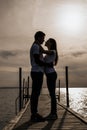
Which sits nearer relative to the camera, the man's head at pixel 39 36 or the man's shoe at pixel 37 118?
the man's head at pixel 39 36

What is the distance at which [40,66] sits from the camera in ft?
31.5

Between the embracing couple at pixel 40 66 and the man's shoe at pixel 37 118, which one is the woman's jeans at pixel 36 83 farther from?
the man's shoe at pixel 37 118

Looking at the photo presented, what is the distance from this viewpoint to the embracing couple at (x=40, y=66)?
9531 millimetres

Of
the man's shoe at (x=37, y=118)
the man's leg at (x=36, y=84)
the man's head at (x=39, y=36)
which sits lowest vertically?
the man's shoe at (x=37, y=118)

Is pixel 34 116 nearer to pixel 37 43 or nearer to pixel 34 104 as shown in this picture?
pixel 34 104

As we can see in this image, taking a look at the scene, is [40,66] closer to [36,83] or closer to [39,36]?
[36,83]

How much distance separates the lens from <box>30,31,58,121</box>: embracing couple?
31.3 feet

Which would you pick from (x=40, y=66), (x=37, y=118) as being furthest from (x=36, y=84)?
(x=37, y=118)

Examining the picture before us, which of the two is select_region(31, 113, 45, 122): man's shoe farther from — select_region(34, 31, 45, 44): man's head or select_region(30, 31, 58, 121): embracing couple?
select_region(34, 31, 45, 44): man's head

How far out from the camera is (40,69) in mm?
9625

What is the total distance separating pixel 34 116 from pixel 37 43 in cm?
193

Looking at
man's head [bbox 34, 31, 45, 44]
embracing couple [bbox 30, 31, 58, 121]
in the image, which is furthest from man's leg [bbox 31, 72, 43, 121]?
man's head [bbox 34, 31, 45, 44]

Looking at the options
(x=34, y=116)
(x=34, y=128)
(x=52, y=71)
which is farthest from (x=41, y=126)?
(x=52, y=71)

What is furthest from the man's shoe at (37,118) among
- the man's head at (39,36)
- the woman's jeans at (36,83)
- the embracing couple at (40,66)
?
the man's head at (39,36)
